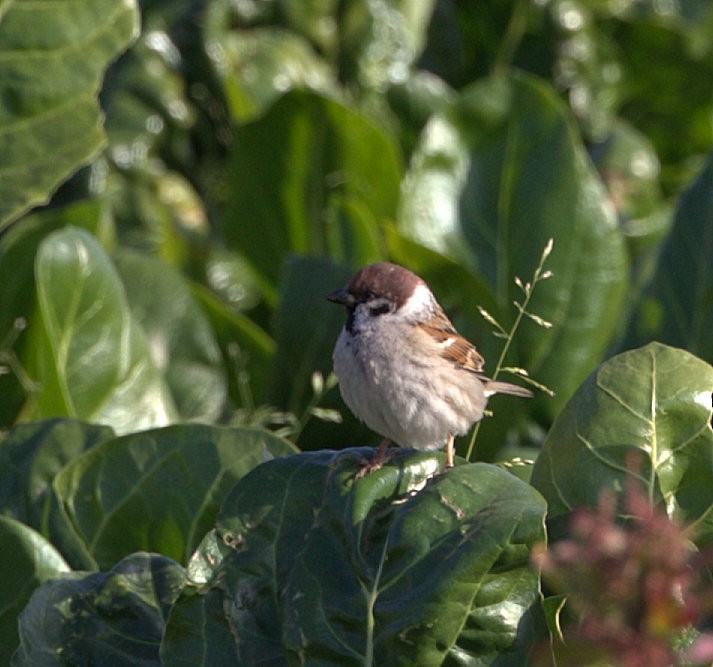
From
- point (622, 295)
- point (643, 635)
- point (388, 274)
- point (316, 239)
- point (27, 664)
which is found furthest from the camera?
point (316, 239)

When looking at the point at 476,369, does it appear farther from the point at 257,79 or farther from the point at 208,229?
the point at 208,229

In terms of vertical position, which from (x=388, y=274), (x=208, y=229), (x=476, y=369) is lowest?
(x=208, y=229)

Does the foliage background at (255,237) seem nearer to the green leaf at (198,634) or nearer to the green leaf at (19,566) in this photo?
the green leaf at (19,566)

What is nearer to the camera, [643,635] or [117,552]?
[643,635]

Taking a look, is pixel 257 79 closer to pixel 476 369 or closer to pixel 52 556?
pixel 476 369

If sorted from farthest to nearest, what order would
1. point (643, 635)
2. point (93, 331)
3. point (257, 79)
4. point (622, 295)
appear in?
point (257, 79) → point (622, 295) → point (93, 331) → point (643, 635)

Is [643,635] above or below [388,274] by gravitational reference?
above

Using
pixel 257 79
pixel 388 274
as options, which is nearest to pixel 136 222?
pixel 257 79

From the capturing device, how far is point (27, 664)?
2033mm

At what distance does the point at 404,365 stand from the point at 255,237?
1.34 metres

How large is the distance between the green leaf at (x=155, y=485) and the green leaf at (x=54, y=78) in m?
0.75

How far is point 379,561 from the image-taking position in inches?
70.2

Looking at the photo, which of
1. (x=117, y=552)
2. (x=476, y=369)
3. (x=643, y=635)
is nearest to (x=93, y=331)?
(x=117, y=552)

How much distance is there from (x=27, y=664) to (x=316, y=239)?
1898mm
